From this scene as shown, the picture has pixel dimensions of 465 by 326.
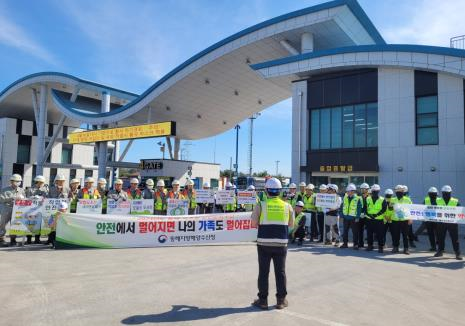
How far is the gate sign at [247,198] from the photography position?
13695 mm

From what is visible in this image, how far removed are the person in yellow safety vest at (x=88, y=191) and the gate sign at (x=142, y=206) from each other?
115 cm

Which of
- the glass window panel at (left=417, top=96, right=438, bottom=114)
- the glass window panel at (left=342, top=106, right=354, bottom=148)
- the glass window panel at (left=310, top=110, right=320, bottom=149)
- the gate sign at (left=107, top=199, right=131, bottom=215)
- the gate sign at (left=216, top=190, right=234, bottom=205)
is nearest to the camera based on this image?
the gate sign at (left=107, top=199, right=131, bottom=215)

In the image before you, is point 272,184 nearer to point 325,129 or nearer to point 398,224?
point 398,224

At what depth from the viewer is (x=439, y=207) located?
9.73 m

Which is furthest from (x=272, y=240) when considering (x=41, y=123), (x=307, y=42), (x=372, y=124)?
(x=41, y=123)

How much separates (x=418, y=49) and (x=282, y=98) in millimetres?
17941

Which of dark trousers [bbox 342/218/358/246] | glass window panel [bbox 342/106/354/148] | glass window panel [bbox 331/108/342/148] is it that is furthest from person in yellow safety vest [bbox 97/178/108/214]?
glass window panel [bbox 342/106/354/148]

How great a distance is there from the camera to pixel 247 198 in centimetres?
1373

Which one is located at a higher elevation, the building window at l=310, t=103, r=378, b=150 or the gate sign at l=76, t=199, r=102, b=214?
the building window at l=310, t=103, r=378, b=150

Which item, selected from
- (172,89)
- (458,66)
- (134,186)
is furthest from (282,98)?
(134,186)

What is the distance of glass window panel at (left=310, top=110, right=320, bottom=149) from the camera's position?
19.7 meters

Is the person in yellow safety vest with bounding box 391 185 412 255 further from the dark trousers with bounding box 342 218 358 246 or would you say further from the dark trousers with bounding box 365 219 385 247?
the dark trousers with bounding box 342 218 358 246

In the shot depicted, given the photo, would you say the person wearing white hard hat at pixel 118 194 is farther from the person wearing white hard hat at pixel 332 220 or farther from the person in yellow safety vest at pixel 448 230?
the person in yellow safety vest at pixel 448 230

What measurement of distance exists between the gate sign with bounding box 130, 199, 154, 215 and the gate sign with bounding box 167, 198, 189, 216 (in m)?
0.59
